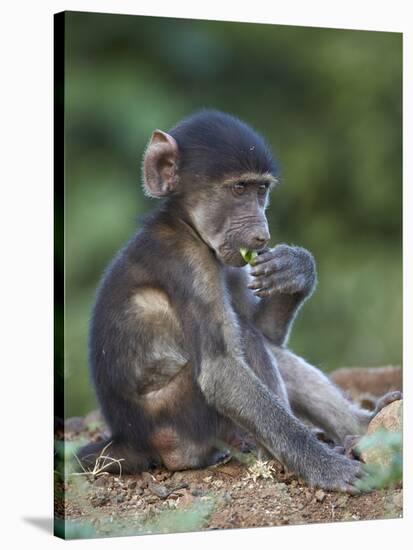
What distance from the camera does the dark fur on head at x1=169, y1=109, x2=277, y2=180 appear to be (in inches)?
352

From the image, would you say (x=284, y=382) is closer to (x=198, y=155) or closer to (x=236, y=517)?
(x=236, y=517)

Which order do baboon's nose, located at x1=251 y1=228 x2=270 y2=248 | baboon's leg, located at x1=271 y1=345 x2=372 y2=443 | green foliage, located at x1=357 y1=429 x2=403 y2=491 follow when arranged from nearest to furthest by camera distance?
baboon's nose, located at x1=251 y1=228 x2=270 y2=248 < green foliage, located at x1=357 y1=429 x2=403 y2=491 < baboon's leg, located at x1=271 y1=345 x2=372 y2=443

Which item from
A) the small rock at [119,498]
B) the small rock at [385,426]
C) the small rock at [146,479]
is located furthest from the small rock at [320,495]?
the small rock at [119,498]

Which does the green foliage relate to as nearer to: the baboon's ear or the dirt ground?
the dirt ground

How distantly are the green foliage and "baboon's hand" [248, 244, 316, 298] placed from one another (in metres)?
1.23

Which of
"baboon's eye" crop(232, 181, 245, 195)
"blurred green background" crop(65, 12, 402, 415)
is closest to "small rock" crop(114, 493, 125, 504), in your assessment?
"blurred green background" crop(65, 12, 402, 415)

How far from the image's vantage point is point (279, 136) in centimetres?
1208

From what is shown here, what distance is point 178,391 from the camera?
8.93 meters

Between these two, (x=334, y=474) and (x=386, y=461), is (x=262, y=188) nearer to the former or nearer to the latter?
(x=334, y=474)

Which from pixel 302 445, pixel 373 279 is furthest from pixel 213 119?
pixel 373 279

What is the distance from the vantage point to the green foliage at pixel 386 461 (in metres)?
9.19

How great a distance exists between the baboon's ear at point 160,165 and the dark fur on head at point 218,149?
0.23 ft

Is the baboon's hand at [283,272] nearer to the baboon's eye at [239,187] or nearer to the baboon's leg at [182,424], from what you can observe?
the baboon's eye at [239,187]

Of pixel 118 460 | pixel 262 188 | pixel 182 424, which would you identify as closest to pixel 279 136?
pixel 262 188
